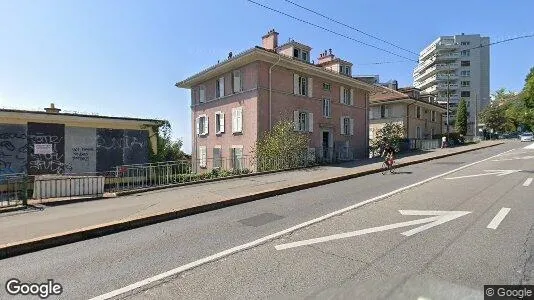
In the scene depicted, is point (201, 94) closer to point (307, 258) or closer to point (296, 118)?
point (296, 118)

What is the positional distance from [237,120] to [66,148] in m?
10.5

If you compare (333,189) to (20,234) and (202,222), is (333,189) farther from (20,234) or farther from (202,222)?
(20,234)

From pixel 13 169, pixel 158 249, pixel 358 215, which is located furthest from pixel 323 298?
Answer: pixel 13 169

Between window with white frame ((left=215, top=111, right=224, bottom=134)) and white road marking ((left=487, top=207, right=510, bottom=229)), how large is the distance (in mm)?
19306

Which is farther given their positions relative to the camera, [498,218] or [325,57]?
[325,57]

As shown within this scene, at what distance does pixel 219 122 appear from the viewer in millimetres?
24875

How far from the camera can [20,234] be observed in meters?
6.35

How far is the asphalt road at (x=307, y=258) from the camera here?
374 centimetres

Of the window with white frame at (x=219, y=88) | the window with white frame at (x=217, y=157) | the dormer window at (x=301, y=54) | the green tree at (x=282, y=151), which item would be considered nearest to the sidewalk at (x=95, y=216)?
the green tree at (x=282, y=151)

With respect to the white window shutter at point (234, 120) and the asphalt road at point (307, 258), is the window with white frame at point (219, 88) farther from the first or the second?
the asphalt road at point (307, 258)

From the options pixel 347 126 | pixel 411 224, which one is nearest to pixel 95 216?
pixel 411 224

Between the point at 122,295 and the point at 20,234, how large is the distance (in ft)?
13.5

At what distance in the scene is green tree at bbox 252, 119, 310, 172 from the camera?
1770 cm

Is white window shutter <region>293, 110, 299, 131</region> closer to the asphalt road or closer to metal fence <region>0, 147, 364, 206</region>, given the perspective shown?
metal fence <region>0, 147, 364, 206</region>
